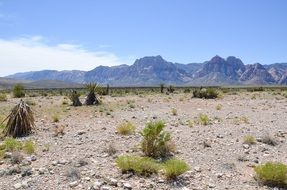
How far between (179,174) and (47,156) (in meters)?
4.81

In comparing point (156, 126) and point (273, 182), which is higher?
point (156, 126)

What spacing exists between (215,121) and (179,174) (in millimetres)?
10855

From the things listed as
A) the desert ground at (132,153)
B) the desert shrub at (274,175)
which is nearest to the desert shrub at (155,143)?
the desert ground at (132,153)

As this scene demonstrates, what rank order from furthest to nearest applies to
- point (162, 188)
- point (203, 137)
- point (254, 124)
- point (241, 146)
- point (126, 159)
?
point (254, 124), point (203, 137), point (241, 146), point (126, 159), point (162, 188)

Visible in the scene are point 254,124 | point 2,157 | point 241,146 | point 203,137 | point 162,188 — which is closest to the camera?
point 162,188

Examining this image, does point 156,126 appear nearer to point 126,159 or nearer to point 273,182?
point 126,159

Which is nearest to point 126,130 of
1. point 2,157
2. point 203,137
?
point 203,137

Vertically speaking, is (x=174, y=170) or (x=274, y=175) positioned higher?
(x=174, y=170)

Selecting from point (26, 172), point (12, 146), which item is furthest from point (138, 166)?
point (12, 146)

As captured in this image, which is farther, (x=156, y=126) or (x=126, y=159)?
(x=156, y=126)

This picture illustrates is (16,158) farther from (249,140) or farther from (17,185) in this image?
(249,140)

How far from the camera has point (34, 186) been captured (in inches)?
448

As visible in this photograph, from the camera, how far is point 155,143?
14336 millimetres

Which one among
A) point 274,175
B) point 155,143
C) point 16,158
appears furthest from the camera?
point 155,143
